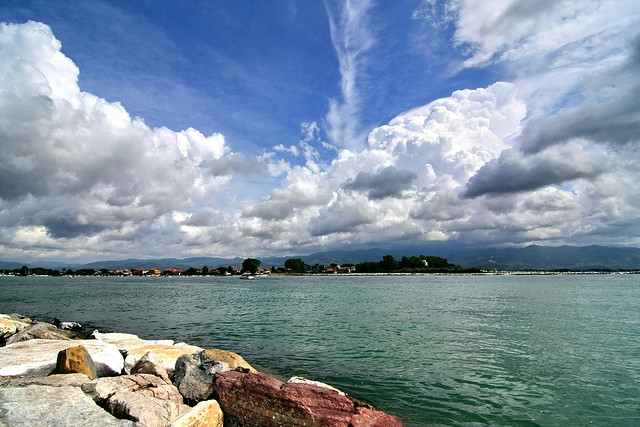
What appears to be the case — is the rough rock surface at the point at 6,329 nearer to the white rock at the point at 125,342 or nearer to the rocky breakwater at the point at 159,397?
the white rock at the point at 125,342

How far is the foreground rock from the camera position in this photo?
33.0 feet

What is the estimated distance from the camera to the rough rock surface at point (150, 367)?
13234 millimetres

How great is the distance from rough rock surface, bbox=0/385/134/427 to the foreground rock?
3.07m

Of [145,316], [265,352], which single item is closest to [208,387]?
[265,352]

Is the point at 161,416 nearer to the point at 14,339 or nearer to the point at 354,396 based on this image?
the point at 354,396

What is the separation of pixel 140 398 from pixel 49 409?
2.10m

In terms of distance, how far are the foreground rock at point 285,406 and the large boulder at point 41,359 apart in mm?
5614

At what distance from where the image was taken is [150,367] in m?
13.3

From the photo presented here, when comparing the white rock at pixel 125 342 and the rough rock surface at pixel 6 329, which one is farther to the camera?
the rough rock surface at pixel 6 329

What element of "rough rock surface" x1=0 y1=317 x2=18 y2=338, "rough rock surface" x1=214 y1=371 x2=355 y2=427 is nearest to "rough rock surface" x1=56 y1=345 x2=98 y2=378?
"rough rock surface" x1=214 y1=371 x2=355 y2=427

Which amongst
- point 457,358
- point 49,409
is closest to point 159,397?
point 49,409

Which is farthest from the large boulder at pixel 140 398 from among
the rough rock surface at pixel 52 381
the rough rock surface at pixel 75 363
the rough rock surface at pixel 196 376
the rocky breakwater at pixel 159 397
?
the rough rock surface at pixel 75 363

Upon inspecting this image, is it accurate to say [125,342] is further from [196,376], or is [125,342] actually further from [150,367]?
[196,376]

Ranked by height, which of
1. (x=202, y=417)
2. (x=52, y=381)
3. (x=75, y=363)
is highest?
(x=75, y=363)
